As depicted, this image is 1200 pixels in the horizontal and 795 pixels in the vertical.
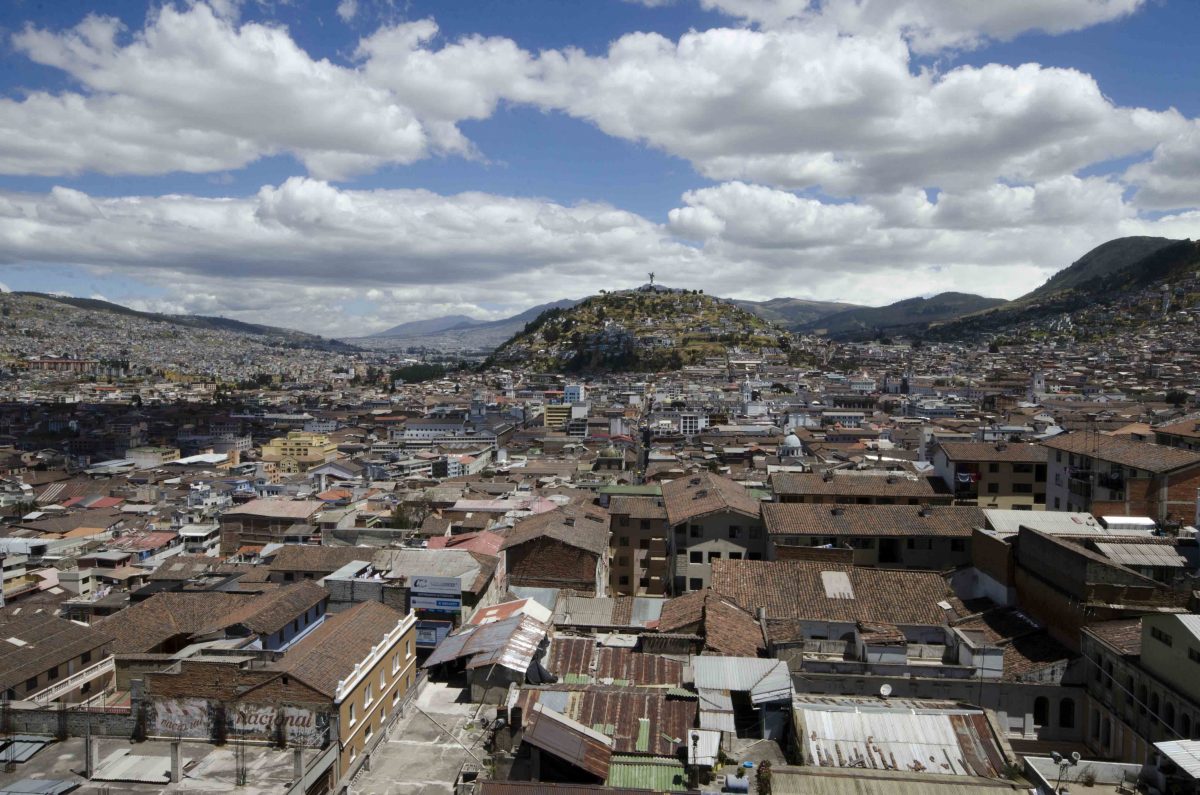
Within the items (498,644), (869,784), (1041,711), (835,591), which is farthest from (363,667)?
(1041,711)

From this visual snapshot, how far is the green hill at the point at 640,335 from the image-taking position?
477 feet

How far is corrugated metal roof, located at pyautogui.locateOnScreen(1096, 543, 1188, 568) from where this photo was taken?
1623 centimetres

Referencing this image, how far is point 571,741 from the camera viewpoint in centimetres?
1125

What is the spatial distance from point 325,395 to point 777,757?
150 m

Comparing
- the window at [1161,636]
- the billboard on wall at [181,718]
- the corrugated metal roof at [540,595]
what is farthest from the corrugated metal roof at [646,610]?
the window at [1161,636]

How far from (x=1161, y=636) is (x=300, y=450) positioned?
76.9 m

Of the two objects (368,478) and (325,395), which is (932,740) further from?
(325,395)

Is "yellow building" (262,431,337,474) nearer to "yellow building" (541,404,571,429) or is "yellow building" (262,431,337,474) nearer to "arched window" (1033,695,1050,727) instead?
"yellow building" (541,404,571,429)


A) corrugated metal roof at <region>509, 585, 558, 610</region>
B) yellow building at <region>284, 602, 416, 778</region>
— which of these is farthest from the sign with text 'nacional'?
corrugated metal roof at <region>509, 585, 558, 610</region>

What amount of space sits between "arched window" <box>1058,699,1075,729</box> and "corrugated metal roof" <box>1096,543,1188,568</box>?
317cm

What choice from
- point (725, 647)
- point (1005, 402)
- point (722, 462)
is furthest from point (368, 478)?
point (1005, 402)

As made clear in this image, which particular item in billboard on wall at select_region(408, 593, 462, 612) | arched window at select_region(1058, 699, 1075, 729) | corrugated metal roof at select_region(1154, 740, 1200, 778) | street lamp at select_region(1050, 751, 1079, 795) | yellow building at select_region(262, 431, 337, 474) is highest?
corrugated metal roof at select_region(1154, 740, 1200, 778)

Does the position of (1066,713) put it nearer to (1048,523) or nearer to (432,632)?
(1048,523)

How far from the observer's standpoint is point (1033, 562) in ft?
57.1
